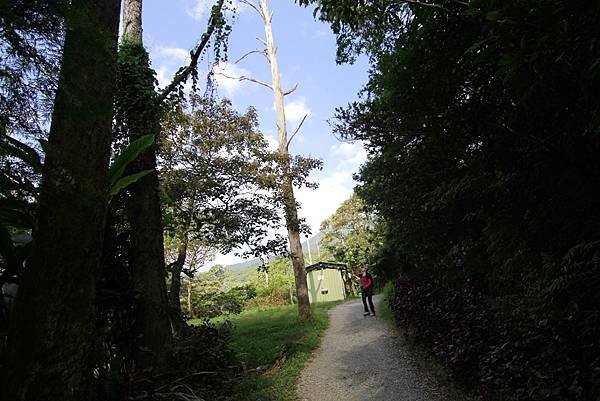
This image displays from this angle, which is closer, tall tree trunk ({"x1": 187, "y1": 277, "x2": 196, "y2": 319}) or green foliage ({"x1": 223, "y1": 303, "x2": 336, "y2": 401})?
green foliage ({"x1": 223, "y1": 303, "x2": 336, "y2": 401})

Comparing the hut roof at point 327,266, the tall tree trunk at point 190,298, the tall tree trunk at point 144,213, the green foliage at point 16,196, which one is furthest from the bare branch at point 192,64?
the hut roof at point 327,266

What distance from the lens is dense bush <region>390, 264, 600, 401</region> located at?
2641mm

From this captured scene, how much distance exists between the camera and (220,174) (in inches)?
337

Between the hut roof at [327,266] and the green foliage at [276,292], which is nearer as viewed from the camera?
the hut roof at [327,266]

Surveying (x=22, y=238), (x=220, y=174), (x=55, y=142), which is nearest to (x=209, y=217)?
(x=220, y=174)

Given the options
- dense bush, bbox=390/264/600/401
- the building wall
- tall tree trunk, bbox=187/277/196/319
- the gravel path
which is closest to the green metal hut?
the building wall

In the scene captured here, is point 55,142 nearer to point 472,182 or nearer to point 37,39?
point 37,39

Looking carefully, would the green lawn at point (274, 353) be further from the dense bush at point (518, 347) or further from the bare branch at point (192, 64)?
the bare branch at point (192, 64)

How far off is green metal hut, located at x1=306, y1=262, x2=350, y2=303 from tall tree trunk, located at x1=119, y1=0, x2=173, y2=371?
1822cm

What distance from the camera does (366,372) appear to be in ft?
20.9

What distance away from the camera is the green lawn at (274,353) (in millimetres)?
5637

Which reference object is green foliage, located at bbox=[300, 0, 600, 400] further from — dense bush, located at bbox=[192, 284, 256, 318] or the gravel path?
dense bush, located at bbox=[192, 284, 256, 318]

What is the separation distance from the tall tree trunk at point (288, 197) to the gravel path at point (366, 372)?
2.31 meters

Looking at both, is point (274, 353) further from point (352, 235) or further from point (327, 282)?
point (352, 235)
